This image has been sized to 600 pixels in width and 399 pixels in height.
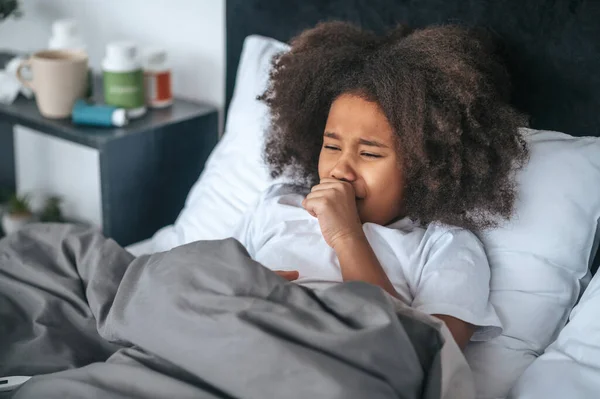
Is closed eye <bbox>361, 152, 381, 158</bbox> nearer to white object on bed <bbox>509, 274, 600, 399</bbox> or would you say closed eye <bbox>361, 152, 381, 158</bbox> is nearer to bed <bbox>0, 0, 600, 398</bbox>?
bed <bbox>0, 0, 600, 398</bbox>

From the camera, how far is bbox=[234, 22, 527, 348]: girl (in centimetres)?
103

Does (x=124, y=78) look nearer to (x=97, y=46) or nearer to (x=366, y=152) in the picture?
(x=97, y=46)

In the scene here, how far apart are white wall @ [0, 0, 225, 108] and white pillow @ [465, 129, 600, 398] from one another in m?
0.88

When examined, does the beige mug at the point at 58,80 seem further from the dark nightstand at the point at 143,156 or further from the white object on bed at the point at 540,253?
the white object on bed at the point at 540,253

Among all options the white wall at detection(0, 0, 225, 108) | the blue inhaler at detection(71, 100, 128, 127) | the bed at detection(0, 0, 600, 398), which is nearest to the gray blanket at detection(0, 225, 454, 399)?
the bed at detection(0, 0, 600, 398)

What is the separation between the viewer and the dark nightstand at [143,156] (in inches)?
60.5

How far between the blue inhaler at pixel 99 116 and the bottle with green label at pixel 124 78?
42mm

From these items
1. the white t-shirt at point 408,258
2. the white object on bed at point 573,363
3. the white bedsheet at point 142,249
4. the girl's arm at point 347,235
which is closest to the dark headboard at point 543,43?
the white object on bed at point 573,363

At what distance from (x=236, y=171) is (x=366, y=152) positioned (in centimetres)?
43

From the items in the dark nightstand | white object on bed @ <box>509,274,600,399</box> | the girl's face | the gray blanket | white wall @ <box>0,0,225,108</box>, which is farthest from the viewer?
white wall @ <box>0,0,225,108</box>

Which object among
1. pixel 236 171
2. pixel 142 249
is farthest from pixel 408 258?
pixel 142 249

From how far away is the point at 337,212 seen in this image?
105 cm

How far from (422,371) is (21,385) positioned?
1.67ft

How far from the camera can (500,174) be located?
107 cm
